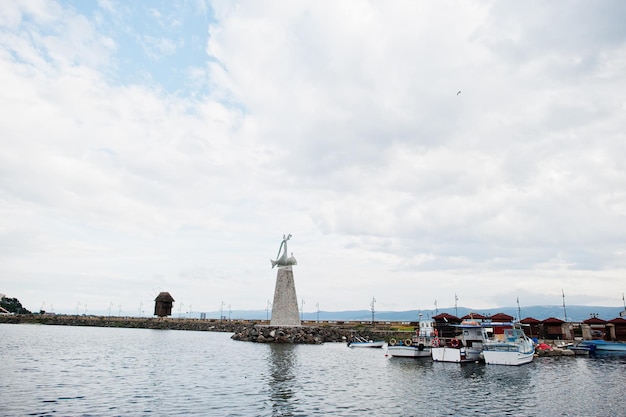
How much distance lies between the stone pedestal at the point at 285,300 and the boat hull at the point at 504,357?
4184 centimetres

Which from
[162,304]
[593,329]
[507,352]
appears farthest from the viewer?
[162,304]

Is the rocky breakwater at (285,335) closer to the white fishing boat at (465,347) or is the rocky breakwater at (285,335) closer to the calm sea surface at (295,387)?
the calm sea surface at (295,387)

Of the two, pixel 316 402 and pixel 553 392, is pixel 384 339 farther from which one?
pixel 316 402

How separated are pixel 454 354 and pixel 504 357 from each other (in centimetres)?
595

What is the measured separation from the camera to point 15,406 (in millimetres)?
26078

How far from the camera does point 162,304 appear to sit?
160000 mm

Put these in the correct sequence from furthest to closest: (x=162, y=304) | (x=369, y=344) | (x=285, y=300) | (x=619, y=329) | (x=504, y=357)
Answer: (x=162, y=304) → (x=285, y=300) → (x=369, y=344) → (x=619, y=329) → (x=504, y=357)

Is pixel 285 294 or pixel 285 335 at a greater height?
pixel 285 294

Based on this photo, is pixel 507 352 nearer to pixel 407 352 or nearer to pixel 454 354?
pixel 454 354

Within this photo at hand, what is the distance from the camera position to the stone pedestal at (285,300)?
283 feet

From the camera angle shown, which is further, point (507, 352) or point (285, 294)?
point (285, 294)

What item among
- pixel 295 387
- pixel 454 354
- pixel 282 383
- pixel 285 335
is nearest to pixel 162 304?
pixel 285 335

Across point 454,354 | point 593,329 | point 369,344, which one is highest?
point 593,329

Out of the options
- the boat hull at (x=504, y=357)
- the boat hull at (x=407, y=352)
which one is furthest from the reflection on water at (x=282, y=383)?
the boat hull at (x=504, y=357)
